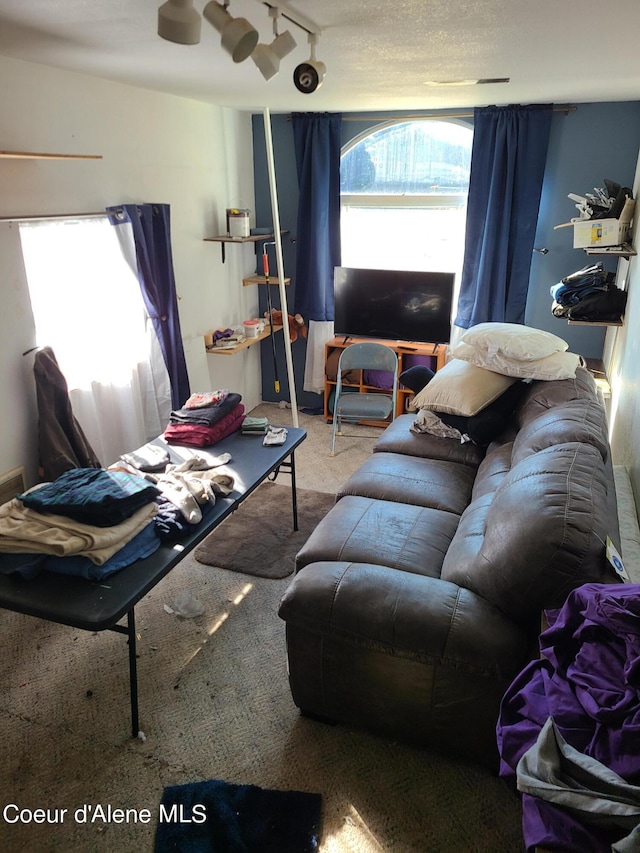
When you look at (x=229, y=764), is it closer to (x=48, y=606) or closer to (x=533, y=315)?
(x=48, y=606)

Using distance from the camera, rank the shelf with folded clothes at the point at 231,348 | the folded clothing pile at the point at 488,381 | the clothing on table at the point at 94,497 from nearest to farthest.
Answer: the clothing on table at the point at 94,497 < the folded clothing pile at the point at 488,381 < the shelf with folded clothes at the point at 231,348

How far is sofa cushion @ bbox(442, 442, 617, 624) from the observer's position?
66.1 inches

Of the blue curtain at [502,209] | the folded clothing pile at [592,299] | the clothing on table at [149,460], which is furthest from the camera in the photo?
the blue curtain at [502,209]

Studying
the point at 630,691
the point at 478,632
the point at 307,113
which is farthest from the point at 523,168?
the point at 630,691

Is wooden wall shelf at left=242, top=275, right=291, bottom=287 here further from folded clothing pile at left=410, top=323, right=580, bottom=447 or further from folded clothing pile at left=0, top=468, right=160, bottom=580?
folded clothing pile at left=0, top=468, right=160, bottom=580

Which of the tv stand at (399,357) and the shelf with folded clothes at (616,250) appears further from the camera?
the tv stand at (399,357)

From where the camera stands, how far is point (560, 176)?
4.16m

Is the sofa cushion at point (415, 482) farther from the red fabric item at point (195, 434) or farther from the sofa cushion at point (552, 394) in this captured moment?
the red fabric item at point (195, 434)

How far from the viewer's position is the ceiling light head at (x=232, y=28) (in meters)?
1.70

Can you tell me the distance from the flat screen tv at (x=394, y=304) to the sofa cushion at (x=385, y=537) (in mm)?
2265

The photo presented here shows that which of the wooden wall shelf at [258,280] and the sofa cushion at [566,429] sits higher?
the wooden wall shelf at [258,280]

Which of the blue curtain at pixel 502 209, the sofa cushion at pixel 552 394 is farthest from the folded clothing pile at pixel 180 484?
the blue curtain at pixel 502 209

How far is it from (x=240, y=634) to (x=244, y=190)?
353cm

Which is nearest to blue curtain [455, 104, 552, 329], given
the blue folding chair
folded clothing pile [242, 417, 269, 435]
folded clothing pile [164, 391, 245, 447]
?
the blue folding chair
